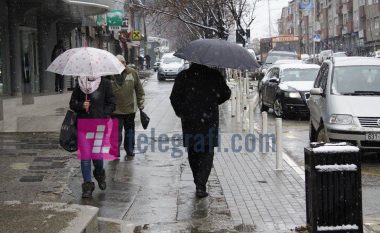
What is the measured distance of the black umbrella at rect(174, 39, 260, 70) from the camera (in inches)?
288

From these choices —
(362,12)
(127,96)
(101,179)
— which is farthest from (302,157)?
(362,12)

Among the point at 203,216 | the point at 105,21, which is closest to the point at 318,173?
the point at 203,216

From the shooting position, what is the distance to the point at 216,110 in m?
7.84

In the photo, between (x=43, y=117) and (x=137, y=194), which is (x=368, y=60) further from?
(x=43, y=117)

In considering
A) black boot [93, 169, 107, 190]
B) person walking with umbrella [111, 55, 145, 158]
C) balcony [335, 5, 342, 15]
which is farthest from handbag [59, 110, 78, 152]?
balcony [335, 5, 342, 15]

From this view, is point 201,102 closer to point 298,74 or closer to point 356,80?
point 356,80

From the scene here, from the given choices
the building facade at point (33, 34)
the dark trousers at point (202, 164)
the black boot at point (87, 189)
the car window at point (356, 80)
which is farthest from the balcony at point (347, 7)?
the black boot at point (87, 189)

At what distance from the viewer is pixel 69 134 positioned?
24.3ft

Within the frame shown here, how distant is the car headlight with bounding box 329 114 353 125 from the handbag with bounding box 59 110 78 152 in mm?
4871

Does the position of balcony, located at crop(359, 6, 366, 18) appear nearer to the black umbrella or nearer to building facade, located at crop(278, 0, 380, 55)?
building facade, located at crop(278, 0, 380, 55)

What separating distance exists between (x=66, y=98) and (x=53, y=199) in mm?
12743

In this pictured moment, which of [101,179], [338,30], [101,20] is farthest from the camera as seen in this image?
[338,30]

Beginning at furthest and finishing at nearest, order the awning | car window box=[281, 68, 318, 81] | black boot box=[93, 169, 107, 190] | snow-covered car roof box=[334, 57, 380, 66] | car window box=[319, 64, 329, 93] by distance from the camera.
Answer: car window box=[281, 68, 318, 81]
the awning
snow-covered car roof box=[334, 57, 380, 66]
car window box=[319, 64, 329, 93]
black boot box=[93, 169, 107, 190]

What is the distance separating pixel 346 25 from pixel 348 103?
251 ft
